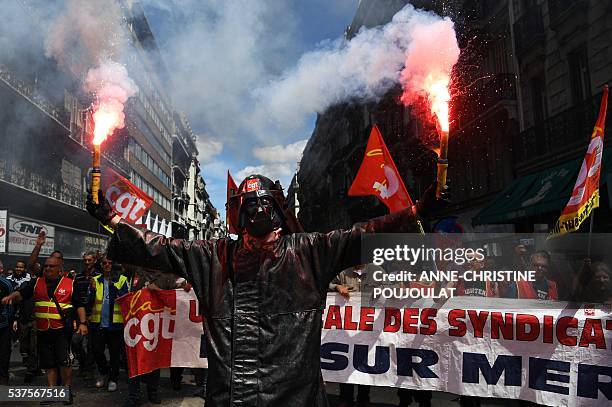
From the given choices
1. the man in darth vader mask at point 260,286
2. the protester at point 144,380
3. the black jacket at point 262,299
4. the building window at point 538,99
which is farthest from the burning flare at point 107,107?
the building window at point 538,99

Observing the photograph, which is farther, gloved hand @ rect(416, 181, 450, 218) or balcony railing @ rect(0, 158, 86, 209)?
balcony railing @ rect(0, 158, 86, 209)

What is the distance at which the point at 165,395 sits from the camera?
6109 mm

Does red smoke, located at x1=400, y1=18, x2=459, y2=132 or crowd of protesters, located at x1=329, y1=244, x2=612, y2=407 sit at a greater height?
red smoke, located at x1=400, y1=18, x2=459, y2=132

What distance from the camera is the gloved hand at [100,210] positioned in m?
2.27

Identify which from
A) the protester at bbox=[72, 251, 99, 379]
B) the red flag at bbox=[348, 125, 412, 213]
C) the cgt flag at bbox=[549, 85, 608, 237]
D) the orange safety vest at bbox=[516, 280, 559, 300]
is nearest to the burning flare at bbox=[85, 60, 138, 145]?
the protester at bbox=[72, 251, 99, 379]

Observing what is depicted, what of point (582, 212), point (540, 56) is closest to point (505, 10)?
point (540, 56)

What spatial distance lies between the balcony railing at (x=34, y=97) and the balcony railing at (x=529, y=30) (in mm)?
14909

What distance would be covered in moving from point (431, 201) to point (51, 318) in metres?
5.30

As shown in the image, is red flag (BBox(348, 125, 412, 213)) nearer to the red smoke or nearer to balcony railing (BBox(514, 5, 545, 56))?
the red smoke

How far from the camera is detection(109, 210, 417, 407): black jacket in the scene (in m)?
2.02

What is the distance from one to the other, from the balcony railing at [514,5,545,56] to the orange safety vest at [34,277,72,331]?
12.4 metres

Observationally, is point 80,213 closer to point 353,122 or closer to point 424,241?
point 353,122

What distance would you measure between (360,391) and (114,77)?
423 centimetres

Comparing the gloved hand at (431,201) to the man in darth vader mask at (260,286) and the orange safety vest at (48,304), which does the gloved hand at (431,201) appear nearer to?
the man in darth vader mask at (260,286)
